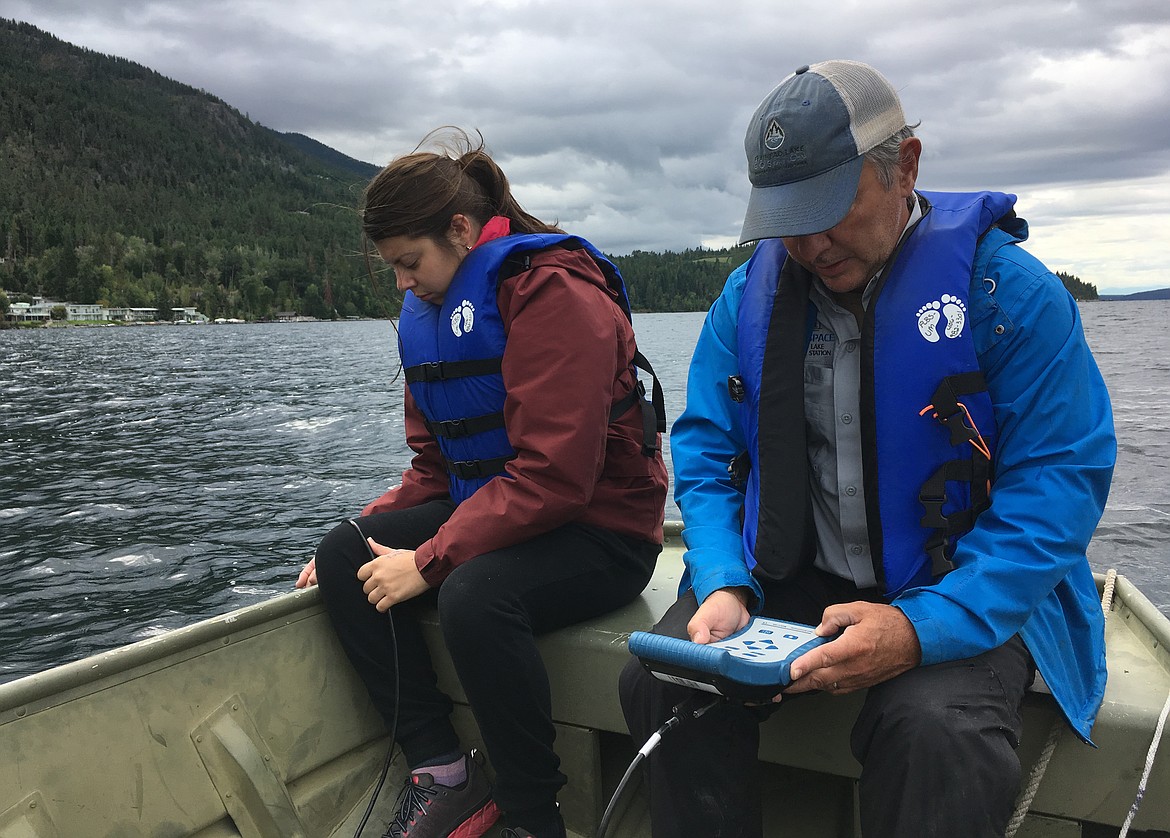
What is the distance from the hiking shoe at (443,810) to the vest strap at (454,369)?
111 centimetres

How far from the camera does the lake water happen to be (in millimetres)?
7062

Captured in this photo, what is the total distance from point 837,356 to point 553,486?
784mm

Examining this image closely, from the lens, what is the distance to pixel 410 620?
270 centimetres

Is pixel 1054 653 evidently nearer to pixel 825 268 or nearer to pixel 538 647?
pixel 825 268

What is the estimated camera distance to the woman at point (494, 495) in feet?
7.68

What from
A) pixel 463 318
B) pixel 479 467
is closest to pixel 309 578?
pixel 479 467

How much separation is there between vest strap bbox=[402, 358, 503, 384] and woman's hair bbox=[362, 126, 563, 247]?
0.36 meters

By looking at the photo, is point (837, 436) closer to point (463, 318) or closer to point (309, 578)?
point (463, 318)

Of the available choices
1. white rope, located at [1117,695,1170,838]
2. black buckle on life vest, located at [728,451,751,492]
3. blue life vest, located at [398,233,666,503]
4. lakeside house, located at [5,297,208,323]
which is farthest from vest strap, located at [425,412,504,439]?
lakeside house, located at [5,297,208,323]

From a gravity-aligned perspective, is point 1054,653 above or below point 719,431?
below

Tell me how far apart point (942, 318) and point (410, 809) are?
186 cm

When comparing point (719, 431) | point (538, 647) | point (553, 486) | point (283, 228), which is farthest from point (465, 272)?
point (283, 228)

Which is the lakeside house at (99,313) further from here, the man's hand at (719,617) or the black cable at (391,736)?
the man's hand at (719,617)

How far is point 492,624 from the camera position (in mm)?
2270
